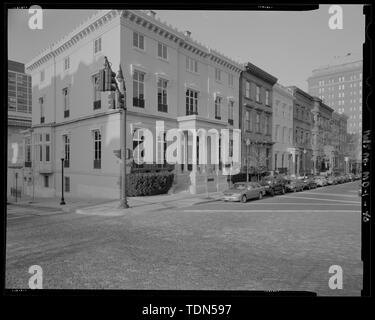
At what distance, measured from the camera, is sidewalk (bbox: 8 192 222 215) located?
9594 millimetres

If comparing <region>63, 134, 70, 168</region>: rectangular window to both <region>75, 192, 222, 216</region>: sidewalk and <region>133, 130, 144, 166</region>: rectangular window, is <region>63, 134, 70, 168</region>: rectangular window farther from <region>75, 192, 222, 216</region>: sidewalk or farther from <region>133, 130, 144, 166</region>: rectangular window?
<region>75, 192, 222, 216</region>: sidewalk

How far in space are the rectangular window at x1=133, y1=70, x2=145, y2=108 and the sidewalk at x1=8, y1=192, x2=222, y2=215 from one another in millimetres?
4876

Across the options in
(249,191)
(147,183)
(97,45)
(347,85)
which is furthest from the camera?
(249,191)

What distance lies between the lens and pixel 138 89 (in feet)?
40.3

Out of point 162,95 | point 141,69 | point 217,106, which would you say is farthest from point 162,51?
point 217,106

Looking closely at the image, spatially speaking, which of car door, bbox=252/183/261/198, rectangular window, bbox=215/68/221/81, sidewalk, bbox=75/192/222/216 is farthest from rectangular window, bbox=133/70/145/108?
car door, bbox=252/183/261/198

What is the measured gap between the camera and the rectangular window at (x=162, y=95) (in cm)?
1304

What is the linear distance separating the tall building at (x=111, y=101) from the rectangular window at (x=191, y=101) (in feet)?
0.22

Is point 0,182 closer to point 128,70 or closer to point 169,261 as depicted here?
point 169,261

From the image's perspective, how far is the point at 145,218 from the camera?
339 inches

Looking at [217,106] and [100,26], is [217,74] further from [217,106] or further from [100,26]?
[100,26]

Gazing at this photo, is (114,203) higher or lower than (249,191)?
lower

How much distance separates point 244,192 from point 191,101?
7.11 m

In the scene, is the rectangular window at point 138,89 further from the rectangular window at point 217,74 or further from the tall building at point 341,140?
the tall building at point 341,140
